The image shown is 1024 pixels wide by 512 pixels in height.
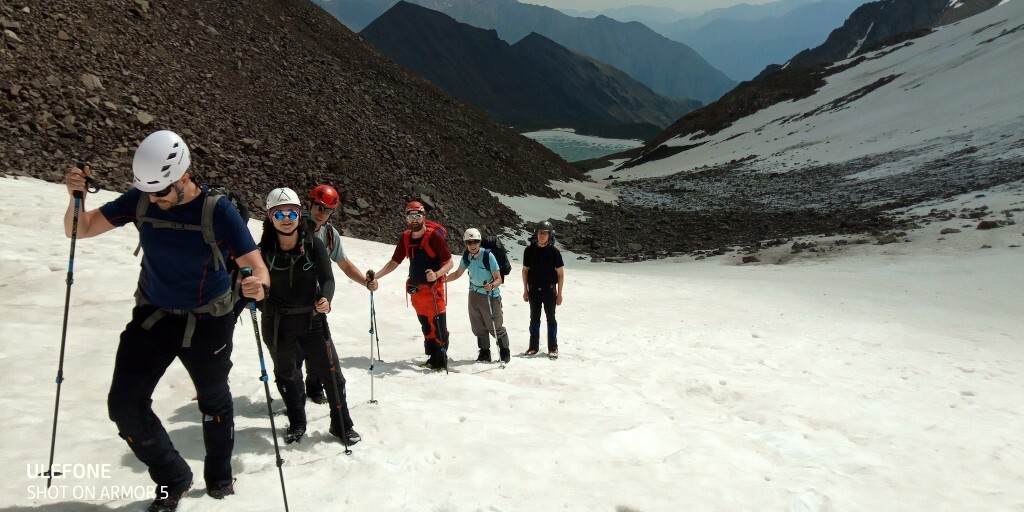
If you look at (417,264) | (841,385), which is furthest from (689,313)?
(417,264)

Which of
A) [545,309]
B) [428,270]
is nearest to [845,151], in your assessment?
[545,309]

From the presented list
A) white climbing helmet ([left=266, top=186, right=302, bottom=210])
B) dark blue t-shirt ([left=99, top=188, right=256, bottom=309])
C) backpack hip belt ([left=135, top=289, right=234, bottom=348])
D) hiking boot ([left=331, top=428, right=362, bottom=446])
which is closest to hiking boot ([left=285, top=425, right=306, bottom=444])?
hiking boot ([left=331, top=428, right=362, bottom=446])

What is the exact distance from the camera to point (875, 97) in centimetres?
6906

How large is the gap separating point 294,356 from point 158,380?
1.62 meters

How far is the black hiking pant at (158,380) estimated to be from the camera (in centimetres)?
374

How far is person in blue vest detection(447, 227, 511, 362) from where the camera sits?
29.0 feet

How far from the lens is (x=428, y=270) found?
26.0 ft

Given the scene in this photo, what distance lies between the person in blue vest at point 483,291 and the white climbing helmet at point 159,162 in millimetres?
5284

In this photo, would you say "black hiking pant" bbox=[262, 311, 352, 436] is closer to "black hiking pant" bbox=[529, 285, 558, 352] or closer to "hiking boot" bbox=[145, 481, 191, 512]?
"hiking boot" bbox=[145, 481, 191, 512]

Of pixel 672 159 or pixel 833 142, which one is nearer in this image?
pixel 833 142

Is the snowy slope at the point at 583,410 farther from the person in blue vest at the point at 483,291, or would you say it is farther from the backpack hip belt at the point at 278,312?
the backpack hip belt at the point at 278,312

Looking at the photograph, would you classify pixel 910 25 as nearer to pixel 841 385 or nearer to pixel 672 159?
pixel 672 159

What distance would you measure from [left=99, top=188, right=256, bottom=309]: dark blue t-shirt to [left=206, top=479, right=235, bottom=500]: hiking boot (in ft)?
4.49

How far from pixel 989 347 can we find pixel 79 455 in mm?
14428
